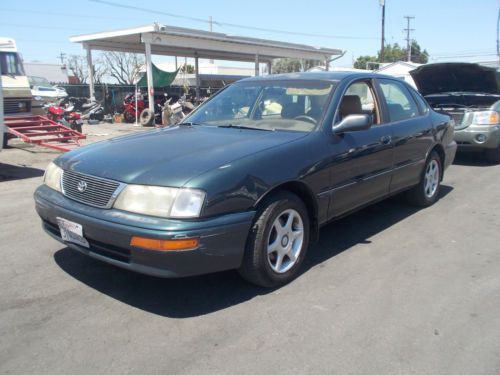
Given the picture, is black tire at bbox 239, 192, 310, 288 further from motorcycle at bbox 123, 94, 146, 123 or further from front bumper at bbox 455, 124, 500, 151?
motorcycle at bbox 123, 94, 146, 123

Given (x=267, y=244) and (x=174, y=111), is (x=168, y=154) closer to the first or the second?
(x=267, y=244)

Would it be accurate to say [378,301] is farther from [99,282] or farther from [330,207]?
[99,282]

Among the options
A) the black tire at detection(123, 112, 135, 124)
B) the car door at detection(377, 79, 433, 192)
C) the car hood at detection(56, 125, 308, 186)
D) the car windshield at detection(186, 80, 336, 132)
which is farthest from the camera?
the black tire at detection(123, 112, 135, 124)

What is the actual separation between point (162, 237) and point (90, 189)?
76 centimetres

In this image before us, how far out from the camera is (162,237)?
2.87 m

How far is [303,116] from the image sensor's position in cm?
413

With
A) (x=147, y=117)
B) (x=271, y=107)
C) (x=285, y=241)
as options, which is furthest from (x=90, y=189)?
(x=147, y=117)

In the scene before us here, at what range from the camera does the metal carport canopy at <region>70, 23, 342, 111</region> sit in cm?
1684

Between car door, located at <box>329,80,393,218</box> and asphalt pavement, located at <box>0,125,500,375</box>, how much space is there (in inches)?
20.7

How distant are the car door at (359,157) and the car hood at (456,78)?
493 centimetres

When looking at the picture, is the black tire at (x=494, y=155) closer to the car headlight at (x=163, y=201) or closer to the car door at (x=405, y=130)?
the car door at (x=405, y=130)

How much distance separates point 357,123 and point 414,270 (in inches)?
52.6

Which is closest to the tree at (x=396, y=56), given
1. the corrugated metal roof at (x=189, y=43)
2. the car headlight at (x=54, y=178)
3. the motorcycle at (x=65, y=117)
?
the corrugated metal roof at (x=189, y=43)

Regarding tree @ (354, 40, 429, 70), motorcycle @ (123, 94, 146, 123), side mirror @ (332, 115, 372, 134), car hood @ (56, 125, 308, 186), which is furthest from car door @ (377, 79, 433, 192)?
tree @ (354, 40, 429, 70)
